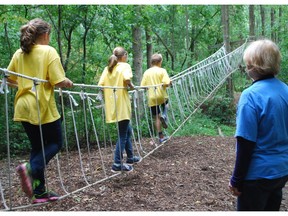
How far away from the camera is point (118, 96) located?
2777mm

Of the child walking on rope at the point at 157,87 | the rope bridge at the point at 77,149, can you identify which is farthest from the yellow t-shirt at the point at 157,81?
the rope bridge at the point at 77,149

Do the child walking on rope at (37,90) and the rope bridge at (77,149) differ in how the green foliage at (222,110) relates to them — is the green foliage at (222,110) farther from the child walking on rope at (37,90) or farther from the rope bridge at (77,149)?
the child walking on rope at (37,90)

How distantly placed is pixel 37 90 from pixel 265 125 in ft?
3.94

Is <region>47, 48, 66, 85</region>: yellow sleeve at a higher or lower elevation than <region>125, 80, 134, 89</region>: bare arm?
higher

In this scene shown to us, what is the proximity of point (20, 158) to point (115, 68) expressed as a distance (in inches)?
77.1

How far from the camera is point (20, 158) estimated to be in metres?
4.04

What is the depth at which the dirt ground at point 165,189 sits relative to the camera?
210cm

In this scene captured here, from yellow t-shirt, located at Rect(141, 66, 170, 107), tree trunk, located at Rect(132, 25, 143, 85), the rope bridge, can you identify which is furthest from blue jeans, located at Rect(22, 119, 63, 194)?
tree trunk, located at Rect(132, 25, 143, 85)

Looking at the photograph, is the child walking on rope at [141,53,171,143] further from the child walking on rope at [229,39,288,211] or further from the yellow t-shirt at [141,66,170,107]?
the child walking on rope at [229,39,288,211]

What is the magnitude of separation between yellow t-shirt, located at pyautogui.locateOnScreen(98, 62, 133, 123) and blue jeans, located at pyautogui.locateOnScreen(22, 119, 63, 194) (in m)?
0.84

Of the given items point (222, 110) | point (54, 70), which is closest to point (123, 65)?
point (54, 70)

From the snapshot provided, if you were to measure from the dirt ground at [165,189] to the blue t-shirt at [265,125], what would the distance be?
0.94m

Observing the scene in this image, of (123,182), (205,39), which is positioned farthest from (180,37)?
(123,182)

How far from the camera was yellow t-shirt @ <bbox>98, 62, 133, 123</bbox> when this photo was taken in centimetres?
275
